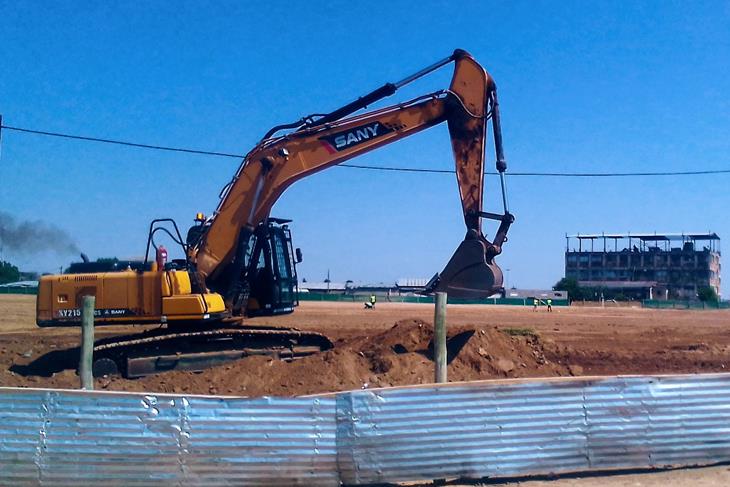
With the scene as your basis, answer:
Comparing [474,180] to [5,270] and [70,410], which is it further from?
[5,270]

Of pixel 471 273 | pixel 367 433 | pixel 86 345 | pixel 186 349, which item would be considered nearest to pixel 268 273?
pixel 186 349

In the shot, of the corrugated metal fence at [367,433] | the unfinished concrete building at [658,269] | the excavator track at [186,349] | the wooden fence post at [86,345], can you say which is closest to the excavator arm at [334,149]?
A: the excavator track at [186,349]

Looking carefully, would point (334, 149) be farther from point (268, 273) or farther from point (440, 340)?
point (440, 340)

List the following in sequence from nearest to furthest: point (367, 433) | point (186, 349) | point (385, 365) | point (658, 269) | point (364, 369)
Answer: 1. point (367, 433)
2. point (385, 365)
3. point (364, 369)
4. point (186, 349)
5. point (658, 269)

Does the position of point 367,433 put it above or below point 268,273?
below

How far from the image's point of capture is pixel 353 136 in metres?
15.7

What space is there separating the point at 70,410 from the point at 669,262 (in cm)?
9595

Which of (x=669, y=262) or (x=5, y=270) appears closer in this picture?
(x=5, y=270)

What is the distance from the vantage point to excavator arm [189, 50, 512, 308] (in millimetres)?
15305

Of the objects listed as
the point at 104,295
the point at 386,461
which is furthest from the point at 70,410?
the point at 104,295

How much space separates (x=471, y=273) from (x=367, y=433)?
6.97 m

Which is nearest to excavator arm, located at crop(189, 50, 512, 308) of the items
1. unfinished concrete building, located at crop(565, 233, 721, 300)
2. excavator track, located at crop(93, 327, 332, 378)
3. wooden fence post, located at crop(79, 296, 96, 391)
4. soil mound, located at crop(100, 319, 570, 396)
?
excavator track, located at crop(93, 327, 332, 378)

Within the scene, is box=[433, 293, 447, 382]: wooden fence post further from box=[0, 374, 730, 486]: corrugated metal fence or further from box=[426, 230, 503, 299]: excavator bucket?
box=[426, 230, 503, 299]: excavator bucket

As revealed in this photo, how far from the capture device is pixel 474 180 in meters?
15.1
